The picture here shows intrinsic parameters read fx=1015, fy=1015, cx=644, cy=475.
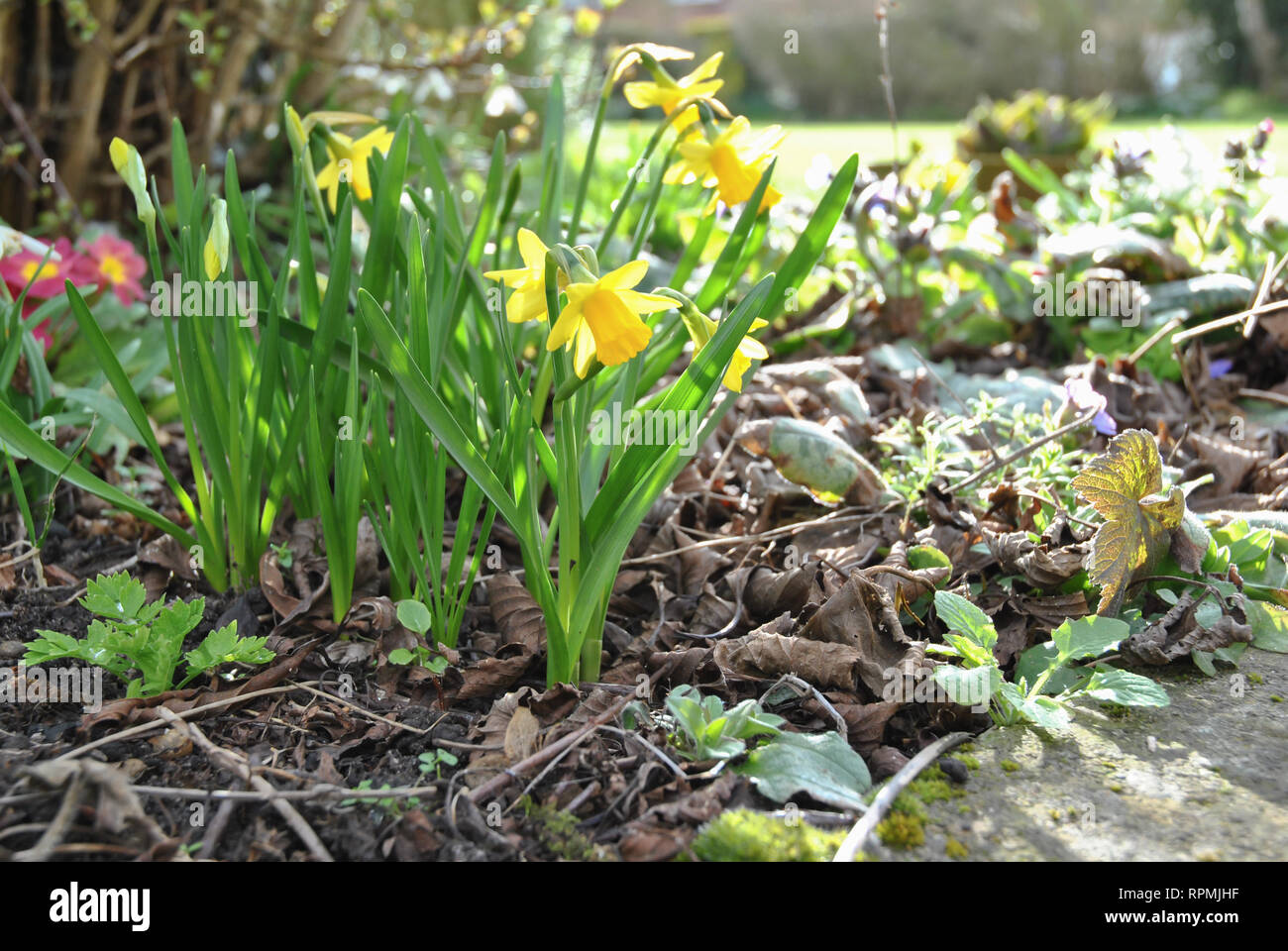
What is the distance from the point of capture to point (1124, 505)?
1.37m

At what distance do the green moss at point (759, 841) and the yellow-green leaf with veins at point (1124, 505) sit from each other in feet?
1.84

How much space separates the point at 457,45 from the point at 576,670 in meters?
2.26

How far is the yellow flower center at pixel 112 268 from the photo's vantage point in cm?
211

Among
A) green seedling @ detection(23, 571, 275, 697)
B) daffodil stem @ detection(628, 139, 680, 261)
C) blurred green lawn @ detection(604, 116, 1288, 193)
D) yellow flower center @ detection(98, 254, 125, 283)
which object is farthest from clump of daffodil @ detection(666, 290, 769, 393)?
blurred green lawn @ detection(604, 116, 1288, 193)

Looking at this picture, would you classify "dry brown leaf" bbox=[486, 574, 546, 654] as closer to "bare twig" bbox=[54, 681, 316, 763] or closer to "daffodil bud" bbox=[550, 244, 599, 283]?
"bare twig" bbox=[54, 681, 316, 763]

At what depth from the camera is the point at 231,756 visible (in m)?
1.16

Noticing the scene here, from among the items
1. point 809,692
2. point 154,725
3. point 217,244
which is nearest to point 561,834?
point 809,692

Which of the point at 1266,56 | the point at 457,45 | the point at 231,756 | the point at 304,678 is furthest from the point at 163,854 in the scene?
the point at 1266,56

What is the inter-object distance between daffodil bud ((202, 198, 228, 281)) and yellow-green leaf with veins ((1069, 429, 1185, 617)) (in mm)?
1144

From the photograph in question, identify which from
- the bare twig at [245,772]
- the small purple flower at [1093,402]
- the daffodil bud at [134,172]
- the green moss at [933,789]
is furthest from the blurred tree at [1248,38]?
the bare twig at [245,772]

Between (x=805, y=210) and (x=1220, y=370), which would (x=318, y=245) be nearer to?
(x=805, y=210)

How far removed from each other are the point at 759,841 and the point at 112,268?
72.5 inches

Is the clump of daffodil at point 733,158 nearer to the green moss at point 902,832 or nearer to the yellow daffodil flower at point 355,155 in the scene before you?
the yellow daffodil flower at point 355,155

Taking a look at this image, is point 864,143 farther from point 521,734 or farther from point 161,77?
point 521,734
